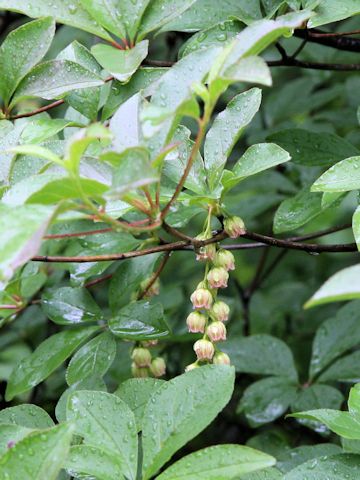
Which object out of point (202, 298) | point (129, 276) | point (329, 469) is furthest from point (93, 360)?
point (329, 469)

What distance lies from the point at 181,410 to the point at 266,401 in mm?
751

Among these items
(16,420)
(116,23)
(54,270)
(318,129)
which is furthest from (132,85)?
(318,129)

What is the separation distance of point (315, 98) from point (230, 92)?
9.3 inches

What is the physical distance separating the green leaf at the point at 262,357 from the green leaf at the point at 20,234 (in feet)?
3.42

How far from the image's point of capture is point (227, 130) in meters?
1.04

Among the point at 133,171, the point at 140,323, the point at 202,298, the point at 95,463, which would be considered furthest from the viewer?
the point at 140,323

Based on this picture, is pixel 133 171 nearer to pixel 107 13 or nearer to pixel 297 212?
pixel 107 13

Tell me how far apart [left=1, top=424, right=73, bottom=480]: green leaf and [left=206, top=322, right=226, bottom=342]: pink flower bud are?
277 millimetres

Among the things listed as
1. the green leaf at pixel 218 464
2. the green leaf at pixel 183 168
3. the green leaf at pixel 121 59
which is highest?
the green leaf at pixel 121 59

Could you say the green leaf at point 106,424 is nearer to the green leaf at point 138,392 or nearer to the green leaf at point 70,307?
the green leaf at point 138,392

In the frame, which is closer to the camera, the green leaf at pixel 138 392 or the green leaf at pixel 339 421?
the green leaf at pixel 339 421

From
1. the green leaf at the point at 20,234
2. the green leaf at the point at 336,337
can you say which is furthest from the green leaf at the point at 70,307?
the green leaf at the point at 336,337

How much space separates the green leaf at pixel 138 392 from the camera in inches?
42.6

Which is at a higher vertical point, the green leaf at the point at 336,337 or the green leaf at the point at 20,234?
the green leaf at the point at 20,234
